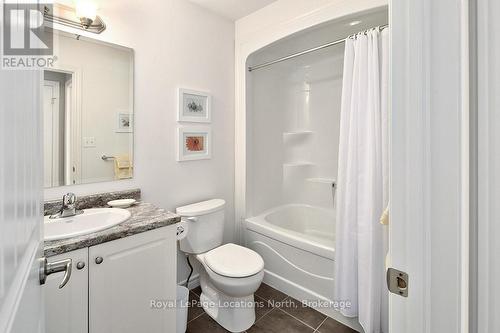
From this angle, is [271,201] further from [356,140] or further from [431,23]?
[431,23]

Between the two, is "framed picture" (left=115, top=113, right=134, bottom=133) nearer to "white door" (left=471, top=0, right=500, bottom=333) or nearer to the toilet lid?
the toilet lid

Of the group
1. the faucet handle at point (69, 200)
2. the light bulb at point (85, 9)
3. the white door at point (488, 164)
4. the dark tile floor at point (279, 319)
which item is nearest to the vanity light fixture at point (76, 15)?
the light bulb at point (85, 9)

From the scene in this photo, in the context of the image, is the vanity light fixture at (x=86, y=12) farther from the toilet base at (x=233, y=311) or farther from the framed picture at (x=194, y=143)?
the toilet base at (x=233, y=311)

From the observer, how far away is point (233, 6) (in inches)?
85.9

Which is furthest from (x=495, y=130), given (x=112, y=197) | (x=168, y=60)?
(x=168, y=60)

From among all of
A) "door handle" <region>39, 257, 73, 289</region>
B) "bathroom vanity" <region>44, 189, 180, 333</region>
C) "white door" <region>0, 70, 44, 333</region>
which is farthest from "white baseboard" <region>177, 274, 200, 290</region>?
"white door" <region>0, 70, 44, 333</region>

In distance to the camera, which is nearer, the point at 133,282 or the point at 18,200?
the point at 18,200

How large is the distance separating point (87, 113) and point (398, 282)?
1.84 meters

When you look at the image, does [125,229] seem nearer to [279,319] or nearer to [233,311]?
[233,311]

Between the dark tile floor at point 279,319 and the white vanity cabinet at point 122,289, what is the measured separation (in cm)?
40

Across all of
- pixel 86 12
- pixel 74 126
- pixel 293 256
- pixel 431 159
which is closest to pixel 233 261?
pixel 293 256

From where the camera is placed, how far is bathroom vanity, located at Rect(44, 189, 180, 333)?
1.05m

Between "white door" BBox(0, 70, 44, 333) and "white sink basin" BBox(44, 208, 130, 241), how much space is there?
0.73m

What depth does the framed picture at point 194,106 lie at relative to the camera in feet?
6.66
